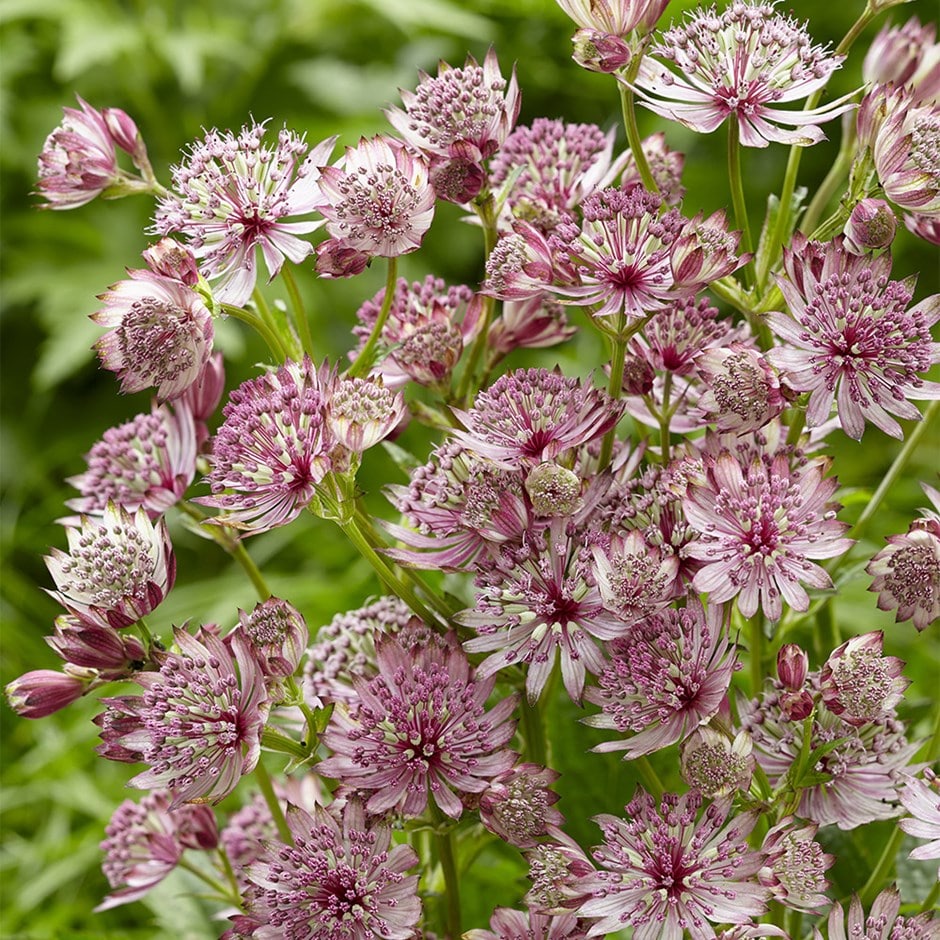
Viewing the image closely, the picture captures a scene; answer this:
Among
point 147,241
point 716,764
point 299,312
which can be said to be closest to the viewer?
point 716,764

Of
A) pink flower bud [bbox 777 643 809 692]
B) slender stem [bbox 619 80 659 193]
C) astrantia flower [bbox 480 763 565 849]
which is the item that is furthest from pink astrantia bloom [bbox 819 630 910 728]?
slender stem [bbox 619 80 659 193]

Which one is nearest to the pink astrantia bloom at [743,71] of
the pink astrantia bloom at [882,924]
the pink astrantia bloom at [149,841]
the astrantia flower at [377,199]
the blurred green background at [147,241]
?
the astrantia flower at [377,199]

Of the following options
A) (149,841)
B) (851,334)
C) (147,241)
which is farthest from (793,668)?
(147,241)

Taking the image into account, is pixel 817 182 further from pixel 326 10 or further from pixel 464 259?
Answer: pixel 326 10

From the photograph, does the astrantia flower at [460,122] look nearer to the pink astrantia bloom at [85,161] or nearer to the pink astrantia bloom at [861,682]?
the pink astrantia bloom at [85,161]

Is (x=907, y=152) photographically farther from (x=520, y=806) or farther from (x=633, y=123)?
(x=520, y=806)

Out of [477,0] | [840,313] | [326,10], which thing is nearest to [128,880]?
[840,313]
